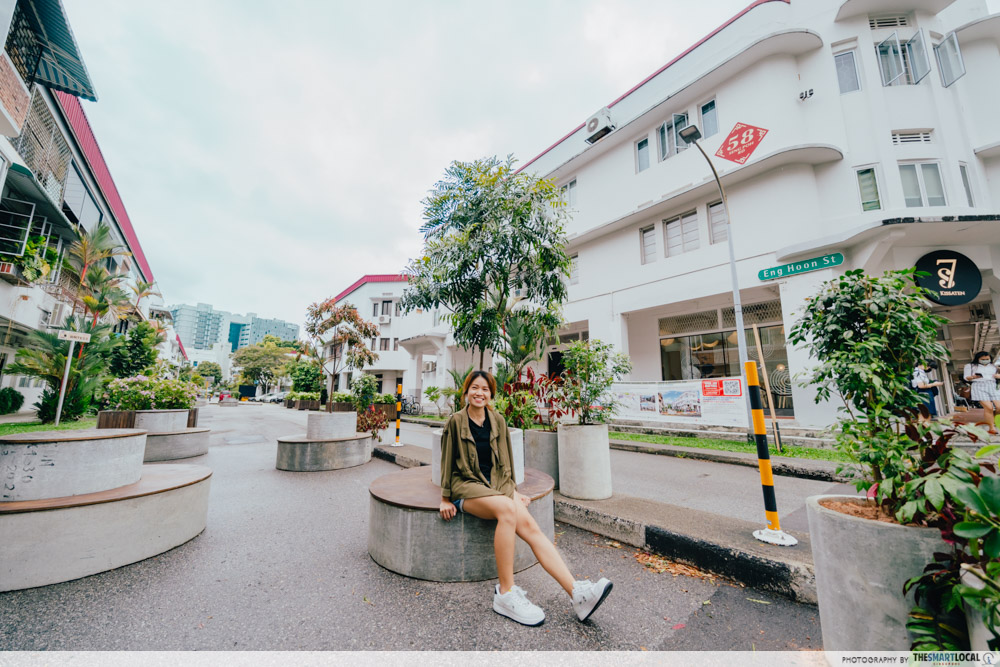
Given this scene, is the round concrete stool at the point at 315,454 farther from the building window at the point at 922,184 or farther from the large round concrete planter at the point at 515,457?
the building window at the point at 922,184

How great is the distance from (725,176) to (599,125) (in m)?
5.11

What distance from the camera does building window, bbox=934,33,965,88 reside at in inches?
357

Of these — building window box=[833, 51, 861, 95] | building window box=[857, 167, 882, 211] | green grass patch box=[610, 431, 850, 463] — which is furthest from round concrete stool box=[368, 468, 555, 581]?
building window box=[833, 51, 861, 95]

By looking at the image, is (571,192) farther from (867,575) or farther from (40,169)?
(40,169)

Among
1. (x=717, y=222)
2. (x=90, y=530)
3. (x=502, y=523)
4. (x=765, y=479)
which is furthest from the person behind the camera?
(x=717, y=222)

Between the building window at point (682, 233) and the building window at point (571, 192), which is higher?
the building window at point (571, 192)

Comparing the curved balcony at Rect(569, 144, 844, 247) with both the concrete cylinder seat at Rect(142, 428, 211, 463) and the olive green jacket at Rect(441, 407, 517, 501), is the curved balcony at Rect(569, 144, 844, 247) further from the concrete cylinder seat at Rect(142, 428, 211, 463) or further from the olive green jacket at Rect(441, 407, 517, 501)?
the concrete cylinder seat at Rect(142, 428, 211, 463)

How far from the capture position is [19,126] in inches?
294

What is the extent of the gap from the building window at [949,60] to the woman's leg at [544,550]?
14204 millimetres

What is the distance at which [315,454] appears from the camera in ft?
21.9

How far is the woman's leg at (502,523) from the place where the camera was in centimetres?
246

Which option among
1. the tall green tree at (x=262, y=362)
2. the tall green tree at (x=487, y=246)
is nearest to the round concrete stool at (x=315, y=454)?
the tall green tree at (x=487, y=246)

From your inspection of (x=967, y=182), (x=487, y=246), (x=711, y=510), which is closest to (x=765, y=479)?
(x=711, y=510)

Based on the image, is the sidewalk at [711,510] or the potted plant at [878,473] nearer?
the potted plant at [878,473]
